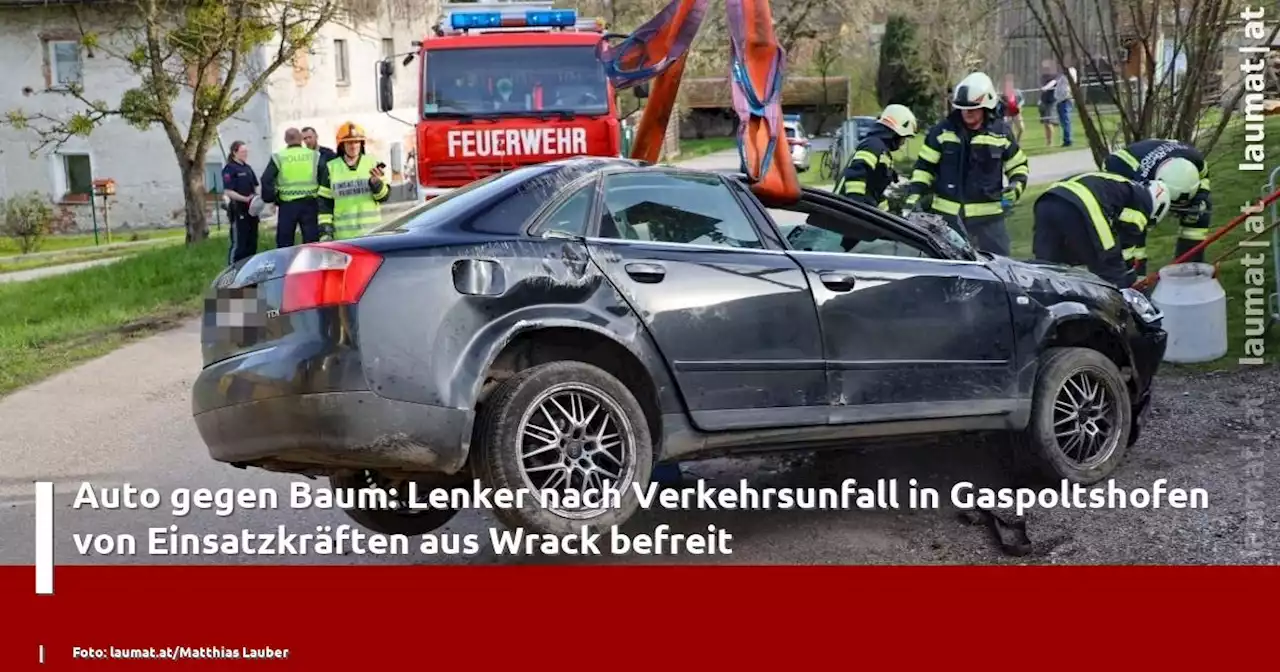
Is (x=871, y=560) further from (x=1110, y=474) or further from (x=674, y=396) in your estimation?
(x=1110, y=474)

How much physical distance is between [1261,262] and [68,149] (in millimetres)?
29627

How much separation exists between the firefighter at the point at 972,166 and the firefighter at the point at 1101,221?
150 cm

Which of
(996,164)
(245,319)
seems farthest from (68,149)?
(245,319)

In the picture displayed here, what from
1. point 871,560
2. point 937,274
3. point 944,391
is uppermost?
point 937,274

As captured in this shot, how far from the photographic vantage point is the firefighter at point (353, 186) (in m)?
12.0

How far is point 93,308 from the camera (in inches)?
546

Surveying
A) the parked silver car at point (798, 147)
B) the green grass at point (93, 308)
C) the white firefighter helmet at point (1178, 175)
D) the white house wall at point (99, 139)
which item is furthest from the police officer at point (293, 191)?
the parked silver car at point (798, 147)

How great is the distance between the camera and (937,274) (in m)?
5.86

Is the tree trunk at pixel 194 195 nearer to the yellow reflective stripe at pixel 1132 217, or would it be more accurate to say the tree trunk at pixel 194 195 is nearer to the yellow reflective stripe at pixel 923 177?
the yellow reflective stripe at pixel 923 177

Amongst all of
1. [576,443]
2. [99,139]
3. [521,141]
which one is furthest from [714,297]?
[99,139]

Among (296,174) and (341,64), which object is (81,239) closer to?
(341,64)

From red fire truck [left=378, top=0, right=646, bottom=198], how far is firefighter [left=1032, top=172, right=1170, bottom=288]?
19.3ft
